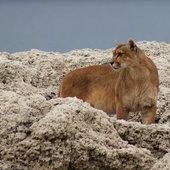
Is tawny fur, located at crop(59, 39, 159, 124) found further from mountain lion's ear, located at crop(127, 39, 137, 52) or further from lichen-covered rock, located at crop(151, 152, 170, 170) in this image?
lichen-covered rock, located at crop(151, 152, 170, 170)

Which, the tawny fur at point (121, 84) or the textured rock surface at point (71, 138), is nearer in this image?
the textured rock surface at point (71, 138)

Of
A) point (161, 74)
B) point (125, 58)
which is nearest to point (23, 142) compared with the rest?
point (125, 58)

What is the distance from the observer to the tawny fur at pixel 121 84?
1059 centimetres

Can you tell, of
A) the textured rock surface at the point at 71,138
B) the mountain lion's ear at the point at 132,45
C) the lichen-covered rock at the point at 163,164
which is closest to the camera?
the lichen-covered rock at the point at 163,164

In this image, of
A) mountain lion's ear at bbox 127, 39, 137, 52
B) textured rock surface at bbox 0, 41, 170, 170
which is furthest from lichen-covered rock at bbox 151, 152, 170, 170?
mountain lion's ear at bbox 127, 39, 137, 52

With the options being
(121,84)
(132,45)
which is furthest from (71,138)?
(121,84)

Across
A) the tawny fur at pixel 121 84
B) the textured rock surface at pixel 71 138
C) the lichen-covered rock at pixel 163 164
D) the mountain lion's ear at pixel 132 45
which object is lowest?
the lichen-covered rock at pixel 163 164

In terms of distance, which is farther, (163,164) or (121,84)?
(121,84)

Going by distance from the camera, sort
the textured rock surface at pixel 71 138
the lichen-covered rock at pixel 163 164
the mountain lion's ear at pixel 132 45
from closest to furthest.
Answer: the lichen-covered rock at pixel 163 164
the textured rock surface at pixel 71 138
the mountain lion's ear at pixel 132 45

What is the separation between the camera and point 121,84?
11.0 metres

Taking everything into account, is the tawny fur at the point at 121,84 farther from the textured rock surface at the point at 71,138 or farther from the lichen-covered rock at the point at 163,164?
the lichen-covered rock at the point at 163,164

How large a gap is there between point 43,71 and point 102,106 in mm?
1189

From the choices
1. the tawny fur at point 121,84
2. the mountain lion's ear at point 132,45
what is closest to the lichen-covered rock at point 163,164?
the tawny fur at point 121,84

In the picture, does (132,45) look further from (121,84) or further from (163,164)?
(163,164)
